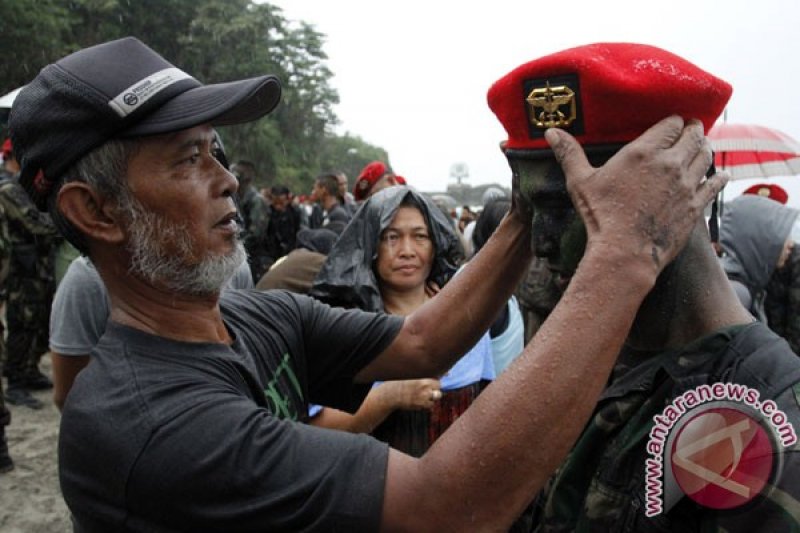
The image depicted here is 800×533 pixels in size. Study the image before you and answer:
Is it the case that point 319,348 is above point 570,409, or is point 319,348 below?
below

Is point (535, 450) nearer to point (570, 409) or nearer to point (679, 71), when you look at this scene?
point (570, 409)

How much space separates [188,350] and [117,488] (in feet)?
1.11

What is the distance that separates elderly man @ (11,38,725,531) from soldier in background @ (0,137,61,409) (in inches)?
197

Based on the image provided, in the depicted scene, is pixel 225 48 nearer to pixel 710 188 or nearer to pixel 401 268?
pixel 401 268

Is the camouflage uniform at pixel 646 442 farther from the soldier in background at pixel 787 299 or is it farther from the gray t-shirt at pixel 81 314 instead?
the soldier in background at pixel 787 299

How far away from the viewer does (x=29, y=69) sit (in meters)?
19.8

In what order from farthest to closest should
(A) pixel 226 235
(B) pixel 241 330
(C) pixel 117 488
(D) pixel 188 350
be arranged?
1. (B) pixel 241 330
2. (A) pixel 226 235
3. (D) pixel 188 350
4. (C) pixel 117 488

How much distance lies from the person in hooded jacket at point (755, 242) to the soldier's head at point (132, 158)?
3.44 metres

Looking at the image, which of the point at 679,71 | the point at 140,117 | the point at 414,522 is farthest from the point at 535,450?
the point at 140,117

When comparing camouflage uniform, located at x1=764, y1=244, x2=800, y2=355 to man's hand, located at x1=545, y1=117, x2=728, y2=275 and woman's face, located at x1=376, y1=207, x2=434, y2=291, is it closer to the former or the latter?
woman's face, located at x1=376, y1=207, x2=434, y2=291

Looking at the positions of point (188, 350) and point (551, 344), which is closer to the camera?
point (551, 344)

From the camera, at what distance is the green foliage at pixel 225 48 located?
1975cm

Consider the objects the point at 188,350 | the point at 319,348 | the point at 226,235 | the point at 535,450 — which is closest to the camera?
the point at 535,450

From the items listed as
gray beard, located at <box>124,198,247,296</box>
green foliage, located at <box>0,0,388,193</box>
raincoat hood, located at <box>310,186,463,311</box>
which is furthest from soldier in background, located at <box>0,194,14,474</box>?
green foliage, located at <box>0,0,388,193</box>
